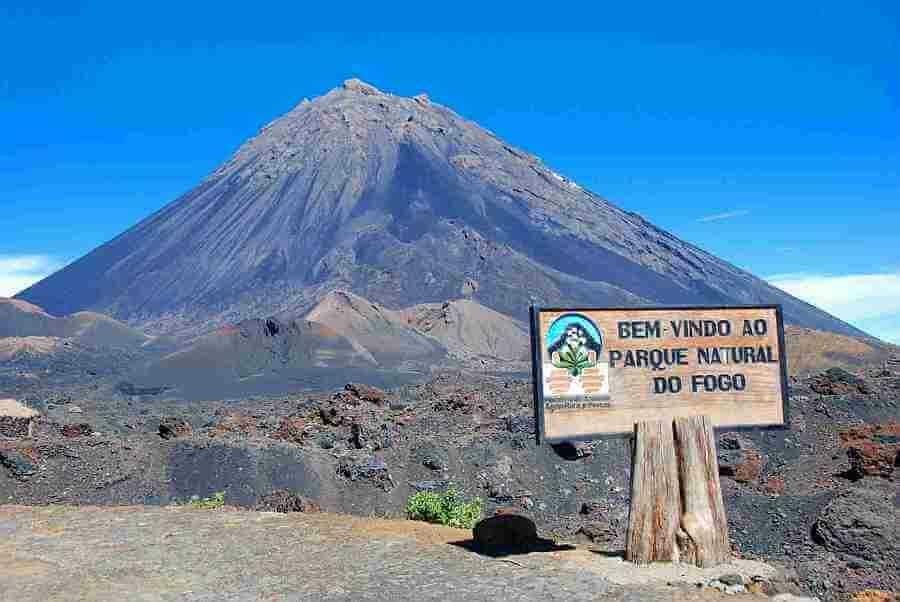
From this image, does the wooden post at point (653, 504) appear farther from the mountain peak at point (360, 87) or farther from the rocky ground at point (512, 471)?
the mountain peak at point (360, 87)

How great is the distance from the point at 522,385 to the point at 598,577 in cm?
2210

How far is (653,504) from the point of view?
7.57 metres

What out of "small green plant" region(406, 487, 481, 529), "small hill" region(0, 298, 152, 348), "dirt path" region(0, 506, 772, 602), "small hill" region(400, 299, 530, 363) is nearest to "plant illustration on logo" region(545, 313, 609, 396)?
"dirt path" region(0, 506, 772, 602)

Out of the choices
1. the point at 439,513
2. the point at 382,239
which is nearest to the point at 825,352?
the point at 439,513

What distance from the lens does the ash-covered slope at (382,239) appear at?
246 ft

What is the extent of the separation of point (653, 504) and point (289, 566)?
2908 millimetres

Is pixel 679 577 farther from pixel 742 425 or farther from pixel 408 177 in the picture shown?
pixel 408 177

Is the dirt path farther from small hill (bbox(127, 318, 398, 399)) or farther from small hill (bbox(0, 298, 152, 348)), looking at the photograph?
small hill (bbox(0, 298, 152, 348))

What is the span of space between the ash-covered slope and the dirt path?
171ft

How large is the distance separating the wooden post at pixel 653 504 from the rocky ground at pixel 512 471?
1610mm

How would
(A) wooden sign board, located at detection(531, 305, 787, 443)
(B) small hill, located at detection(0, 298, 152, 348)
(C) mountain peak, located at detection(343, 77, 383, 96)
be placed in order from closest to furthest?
(A) wooden sign board, located at detection(531, 305, 787, 443) → (B) small hill, located at detection(0, 298, 152, 348) → (C) mountain peak, located at detection(343, 77, 383, 96)

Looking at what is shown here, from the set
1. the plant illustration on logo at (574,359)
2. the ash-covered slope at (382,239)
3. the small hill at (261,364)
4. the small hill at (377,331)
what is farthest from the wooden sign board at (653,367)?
the ash-covered slope at (382,239)

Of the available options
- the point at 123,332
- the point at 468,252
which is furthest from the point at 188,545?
the point at 468,252

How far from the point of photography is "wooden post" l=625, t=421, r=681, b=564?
7531 mm
